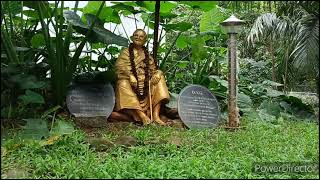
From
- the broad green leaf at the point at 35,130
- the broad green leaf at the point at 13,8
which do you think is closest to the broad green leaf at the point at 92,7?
the broad green leaf at the point at 13,8

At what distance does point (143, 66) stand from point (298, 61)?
2.37 m

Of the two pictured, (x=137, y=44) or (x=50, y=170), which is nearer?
(x=50, y=170)

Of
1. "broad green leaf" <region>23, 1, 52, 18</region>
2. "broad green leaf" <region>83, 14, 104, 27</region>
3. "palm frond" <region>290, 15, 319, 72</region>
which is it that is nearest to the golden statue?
"broad green leaf" <region>83, 14, 104, 27</region>

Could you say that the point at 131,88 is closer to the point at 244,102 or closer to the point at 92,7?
the point at 92,7

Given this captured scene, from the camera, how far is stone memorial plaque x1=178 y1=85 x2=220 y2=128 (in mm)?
6930

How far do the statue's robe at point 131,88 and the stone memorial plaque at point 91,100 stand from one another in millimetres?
155

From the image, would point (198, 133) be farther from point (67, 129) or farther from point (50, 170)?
point (50, 170)

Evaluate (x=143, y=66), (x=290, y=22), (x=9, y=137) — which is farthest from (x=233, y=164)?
(x=290, y=22)

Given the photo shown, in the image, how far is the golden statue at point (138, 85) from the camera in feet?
23.3

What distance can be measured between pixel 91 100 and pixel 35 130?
5.85 feet

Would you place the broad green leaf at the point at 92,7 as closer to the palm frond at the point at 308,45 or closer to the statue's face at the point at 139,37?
the statue's face at the point at 139,37

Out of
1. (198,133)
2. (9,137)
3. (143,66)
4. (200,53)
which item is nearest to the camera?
(9,137)

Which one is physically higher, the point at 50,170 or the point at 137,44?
the point at 137,44

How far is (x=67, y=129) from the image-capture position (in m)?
5.48
